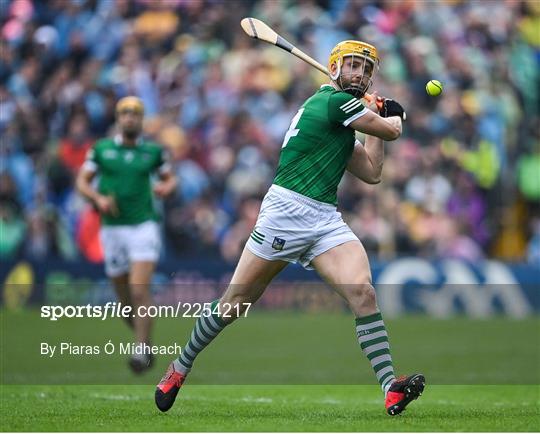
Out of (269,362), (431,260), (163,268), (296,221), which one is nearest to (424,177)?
(431,260)

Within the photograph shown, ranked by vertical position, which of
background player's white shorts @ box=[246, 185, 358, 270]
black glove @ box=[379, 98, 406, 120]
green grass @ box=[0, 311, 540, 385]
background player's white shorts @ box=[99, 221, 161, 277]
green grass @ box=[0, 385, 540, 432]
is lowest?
green grass @ box=[0, 311, 540, 385]

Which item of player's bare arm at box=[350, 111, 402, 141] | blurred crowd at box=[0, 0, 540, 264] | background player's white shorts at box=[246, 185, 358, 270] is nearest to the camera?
player's bare arm at box=[350, 111, 402, 141]

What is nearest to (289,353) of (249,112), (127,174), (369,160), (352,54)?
(127,174)

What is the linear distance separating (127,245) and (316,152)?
480 cm

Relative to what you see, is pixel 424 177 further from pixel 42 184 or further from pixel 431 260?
pixel 42 184

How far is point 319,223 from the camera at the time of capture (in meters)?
9.22

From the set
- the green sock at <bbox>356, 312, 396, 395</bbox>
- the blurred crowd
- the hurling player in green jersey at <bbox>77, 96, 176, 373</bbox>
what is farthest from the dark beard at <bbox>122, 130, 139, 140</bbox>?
the blurred crowd

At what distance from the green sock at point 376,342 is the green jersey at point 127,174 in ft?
16.9

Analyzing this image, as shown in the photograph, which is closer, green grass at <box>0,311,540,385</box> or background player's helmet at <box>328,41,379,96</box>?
background player's helmet at <box>328,41,379,96</box>

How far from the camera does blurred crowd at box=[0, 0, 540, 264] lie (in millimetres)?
21125

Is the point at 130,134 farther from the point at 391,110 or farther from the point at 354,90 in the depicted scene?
the point at 391,110

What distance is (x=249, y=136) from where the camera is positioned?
21.7m

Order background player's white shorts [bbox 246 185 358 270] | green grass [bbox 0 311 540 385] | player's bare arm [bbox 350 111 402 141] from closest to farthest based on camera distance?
player's bare arm [bbox 350 111 402 141], background player's white shorts [bbox 246 185 358 270], green grass [bbox 0 311 540 385]

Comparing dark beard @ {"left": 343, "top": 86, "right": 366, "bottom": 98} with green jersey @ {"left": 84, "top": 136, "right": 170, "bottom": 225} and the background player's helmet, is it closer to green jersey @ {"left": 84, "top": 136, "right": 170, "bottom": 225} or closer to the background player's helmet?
the background player's helmet
